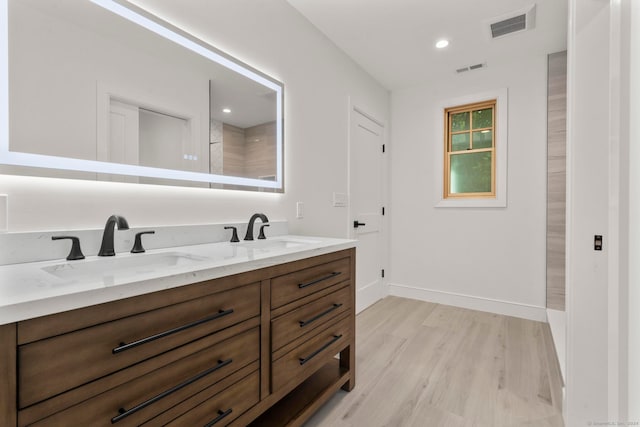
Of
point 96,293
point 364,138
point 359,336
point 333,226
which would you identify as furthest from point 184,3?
point 359,336

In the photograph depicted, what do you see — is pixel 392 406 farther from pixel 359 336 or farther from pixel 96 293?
pixel 96 293

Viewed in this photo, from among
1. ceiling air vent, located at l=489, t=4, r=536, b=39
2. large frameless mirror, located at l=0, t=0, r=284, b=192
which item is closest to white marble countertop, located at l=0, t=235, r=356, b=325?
large frameless mirror, located at l=0, t=0, r=284, b=192

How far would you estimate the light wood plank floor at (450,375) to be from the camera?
1576 mm

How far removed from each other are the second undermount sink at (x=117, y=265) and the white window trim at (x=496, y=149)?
2.88 meters

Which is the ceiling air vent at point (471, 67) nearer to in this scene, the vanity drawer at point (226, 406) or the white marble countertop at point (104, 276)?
the white marble countertop at point (104, 276)

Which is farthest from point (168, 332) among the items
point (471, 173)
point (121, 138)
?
point (471, 173)

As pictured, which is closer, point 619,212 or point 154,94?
point 619,212

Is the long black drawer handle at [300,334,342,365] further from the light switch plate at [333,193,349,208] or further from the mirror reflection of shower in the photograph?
the light switch plate at [333,193,349,208]

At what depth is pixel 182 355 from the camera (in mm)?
910

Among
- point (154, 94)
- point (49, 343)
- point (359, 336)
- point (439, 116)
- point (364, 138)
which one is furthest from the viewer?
point (439, 116)

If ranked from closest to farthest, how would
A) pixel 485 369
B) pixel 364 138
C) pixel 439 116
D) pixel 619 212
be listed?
pixel 619 212
pixel 485 369
pixel 364 138
pixel 439 116

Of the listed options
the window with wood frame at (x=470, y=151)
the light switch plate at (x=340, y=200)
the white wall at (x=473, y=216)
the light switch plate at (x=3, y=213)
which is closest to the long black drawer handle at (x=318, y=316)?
the light switch plate at (x=3, y=213)

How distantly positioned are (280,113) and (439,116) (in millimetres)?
2125

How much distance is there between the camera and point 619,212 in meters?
0.78
